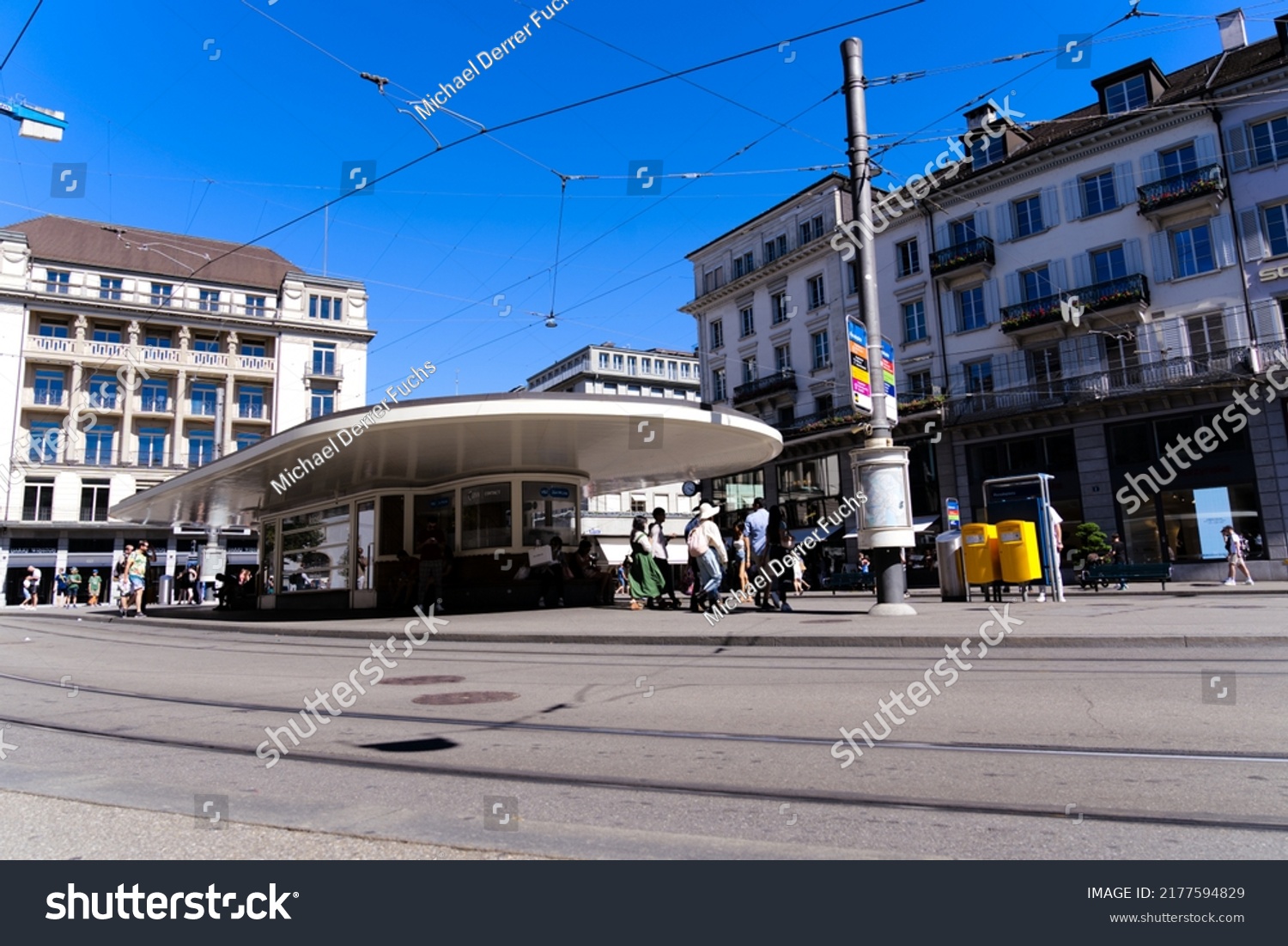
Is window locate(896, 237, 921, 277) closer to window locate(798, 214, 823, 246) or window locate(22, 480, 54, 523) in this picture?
window locate(798, 214, 823, 246)

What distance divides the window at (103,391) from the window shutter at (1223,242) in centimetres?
5923

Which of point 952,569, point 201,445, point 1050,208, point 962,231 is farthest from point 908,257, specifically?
point 201,445

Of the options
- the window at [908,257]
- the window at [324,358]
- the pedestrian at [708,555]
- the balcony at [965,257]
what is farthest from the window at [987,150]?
the window at [324,358]

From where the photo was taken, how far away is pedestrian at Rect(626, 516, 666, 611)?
17625 mm

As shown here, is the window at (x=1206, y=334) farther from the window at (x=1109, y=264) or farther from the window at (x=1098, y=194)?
the window at (x=1098, y=194)

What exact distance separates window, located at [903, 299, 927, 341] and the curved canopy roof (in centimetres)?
1956

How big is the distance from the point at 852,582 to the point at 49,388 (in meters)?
50.9

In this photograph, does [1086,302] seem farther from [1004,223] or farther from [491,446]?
[491,446]

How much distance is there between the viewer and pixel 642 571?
17.8 metres
